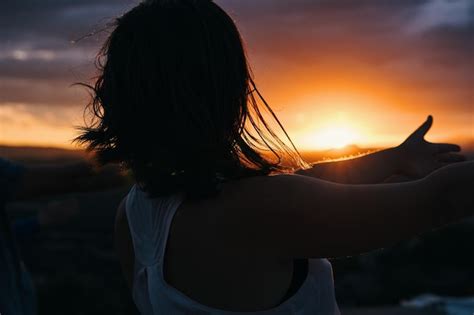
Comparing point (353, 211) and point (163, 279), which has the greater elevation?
point (353, 211)

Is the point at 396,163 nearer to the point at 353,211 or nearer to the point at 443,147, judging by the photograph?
the point at 443,147

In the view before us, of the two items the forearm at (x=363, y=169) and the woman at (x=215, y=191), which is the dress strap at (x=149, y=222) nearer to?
the woman at (x=215, y=191)

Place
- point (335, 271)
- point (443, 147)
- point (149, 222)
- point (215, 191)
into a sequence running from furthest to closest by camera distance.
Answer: point (335, 271)
point (443, 147)
point (149, 222)
point (215, 191)

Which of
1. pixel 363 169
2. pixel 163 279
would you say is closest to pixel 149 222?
pixel 163 279

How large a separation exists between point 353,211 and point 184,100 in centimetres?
40

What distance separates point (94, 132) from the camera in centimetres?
162

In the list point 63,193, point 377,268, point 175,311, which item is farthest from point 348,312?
point 175,311

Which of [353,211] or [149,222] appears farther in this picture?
[149,222]

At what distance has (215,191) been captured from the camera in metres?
1.39

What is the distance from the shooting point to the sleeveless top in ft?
4.61

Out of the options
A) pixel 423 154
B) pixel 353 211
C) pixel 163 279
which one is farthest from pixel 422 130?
pixel 163 279

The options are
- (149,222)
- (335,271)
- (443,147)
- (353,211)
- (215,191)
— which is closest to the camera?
(353,211)

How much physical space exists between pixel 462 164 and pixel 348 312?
13.2 metres

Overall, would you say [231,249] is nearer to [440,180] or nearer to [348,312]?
[440,180]
